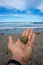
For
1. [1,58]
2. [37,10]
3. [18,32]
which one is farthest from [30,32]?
[1,58]

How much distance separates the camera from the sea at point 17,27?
1.41 m

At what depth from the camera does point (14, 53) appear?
1271 mm

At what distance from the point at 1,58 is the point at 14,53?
19 cm

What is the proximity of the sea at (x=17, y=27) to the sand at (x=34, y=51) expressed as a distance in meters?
0.04

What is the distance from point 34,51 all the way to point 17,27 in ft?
0.87

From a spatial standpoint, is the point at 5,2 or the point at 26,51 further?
the point at 5,2

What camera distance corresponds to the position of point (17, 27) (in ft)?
4.66

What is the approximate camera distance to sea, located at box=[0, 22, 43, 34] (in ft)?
4.63

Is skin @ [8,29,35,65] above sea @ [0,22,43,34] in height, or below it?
below

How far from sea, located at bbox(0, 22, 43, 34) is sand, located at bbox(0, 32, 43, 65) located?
0.04 metres

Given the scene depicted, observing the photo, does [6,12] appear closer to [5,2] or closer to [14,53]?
[5,2]

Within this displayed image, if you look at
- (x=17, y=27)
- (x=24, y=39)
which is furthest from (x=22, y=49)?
(x=17, y=27)

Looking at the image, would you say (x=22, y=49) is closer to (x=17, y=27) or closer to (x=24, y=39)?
Answer: (x=24, y=39)

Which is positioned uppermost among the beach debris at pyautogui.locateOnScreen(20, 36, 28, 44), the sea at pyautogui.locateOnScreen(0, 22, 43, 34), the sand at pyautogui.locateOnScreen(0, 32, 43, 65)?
the sea at pyautogui.locateOnScreen(0, 22, 43, 34)
